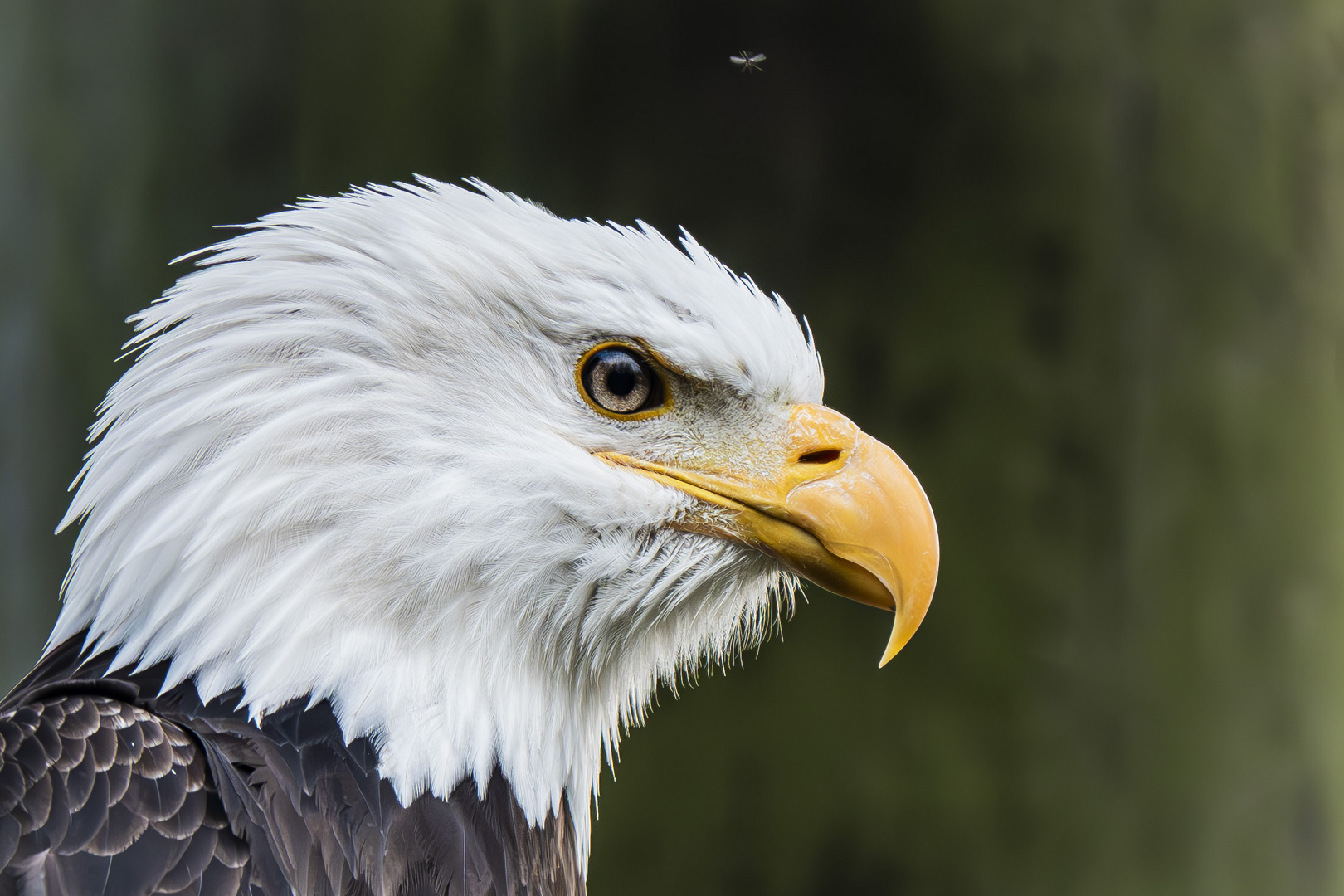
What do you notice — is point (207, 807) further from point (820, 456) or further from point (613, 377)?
point (820, 456)

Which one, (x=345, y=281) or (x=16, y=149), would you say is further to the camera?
(x=16, y=149)

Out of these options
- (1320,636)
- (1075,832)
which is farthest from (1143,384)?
(1075,832)

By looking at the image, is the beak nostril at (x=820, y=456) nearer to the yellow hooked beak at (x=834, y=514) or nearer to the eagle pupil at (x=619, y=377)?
the yellow hooked beak at (x=834, y=514)

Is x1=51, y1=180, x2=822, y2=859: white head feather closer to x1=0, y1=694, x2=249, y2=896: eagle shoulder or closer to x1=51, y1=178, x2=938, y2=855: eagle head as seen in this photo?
x1=51, y1=178, x2=938, y2=855: eagle head

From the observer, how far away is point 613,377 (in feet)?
4.28

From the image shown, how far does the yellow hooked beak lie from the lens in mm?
1258

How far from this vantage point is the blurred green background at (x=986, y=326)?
8.71 feet

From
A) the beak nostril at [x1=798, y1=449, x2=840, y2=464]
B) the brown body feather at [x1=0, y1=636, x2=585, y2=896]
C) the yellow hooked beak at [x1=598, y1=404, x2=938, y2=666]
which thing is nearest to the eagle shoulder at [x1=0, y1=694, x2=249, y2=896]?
the brown body feather at [x1=0, y1=636, x2=585, y2=896]

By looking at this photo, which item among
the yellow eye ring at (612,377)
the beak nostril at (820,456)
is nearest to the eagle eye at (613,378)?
the yellow eye ring at (612,377)

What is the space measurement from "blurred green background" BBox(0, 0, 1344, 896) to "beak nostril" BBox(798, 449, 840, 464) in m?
1.46

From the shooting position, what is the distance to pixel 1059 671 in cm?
277

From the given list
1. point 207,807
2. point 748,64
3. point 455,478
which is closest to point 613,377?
point 455,478

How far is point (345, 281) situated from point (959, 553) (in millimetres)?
1967

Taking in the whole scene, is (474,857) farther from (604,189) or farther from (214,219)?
(214,219)
